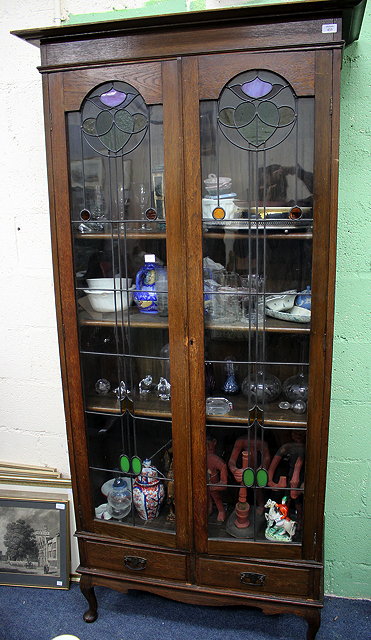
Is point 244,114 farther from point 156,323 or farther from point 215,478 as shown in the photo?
point 215,478

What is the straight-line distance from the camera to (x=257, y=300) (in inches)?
64.9

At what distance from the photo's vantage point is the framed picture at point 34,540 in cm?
226

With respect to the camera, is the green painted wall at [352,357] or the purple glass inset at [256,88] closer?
the purple glass inset at [256,88]

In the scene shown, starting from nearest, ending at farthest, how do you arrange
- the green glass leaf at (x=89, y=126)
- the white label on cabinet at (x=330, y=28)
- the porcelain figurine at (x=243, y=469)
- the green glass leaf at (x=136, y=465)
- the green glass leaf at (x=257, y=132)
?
the white label on cabinet at (x=330, y=28) < the green glass leaf at (x=257, y=132) < the green glass leaf at (x=89, y=126) < the porcelain figurine at (x=243, y=469) < the green glass leaf at (x=136, y=465)

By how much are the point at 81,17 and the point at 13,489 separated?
6.47ft

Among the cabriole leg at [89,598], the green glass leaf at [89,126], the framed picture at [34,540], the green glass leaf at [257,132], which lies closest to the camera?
the green glass leaf at [257,132]

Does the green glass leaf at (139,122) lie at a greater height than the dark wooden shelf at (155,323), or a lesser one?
greater

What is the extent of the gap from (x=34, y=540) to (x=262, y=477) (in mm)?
1149

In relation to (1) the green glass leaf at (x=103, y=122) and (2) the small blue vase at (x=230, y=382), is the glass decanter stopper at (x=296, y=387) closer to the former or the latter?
(2) the small blue vase at (x=230, y=382)

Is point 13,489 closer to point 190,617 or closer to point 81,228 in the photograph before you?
point 190,617

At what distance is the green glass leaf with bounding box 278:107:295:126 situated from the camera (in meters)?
1.50

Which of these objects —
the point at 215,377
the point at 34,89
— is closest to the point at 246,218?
the point at 215,377

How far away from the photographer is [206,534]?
1799 mm

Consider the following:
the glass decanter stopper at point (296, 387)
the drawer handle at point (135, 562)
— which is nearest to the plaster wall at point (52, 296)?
the glass decanter stopper at point (296, 387)
